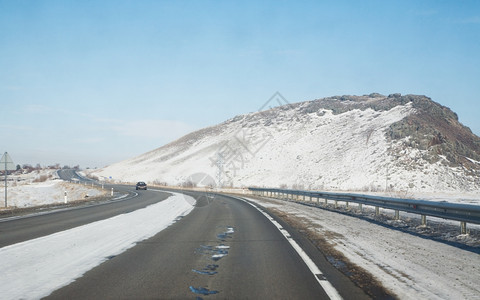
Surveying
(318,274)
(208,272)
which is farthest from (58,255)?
(318,274)

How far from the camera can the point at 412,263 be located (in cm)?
761

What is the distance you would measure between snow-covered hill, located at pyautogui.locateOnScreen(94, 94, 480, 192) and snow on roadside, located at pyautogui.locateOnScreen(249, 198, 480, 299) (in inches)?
1442

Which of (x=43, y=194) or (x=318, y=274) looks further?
(x=43, y=194)

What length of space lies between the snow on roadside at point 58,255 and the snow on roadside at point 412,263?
196 inches

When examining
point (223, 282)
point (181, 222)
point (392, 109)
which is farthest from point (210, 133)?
point (223, 282)

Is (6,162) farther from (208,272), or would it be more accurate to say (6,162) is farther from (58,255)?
(208,272)

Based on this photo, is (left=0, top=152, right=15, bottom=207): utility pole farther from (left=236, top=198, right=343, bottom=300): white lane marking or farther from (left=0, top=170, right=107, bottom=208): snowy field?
(left=236, top=198, right=343, bottom=300): white lane marking

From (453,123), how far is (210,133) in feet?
272

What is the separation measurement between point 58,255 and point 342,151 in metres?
62.3

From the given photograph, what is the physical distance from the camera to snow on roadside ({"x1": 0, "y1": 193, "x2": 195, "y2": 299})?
5.73 metres

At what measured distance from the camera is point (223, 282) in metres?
6.02

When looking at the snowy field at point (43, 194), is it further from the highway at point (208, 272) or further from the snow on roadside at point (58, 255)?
the highway at point (208, 272)

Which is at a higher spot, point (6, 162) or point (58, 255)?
point (6, 162)

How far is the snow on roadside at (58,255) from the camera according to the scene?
5734 millimetres
